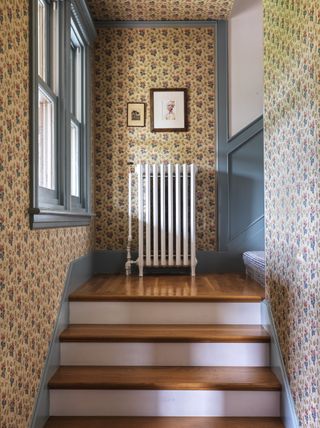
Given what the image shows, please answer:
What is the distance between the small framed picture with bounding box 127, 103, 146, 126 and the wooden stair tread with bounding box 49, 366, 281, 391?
2.30m

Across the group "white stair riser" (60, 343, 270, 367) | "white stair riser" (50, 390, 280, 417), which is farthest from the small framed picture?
"white stair riser" (50, 390, 280, 417)

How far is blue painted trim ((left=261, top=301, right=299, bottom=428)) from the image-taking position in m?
1.80

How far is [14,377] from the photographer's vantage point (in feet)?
5.05

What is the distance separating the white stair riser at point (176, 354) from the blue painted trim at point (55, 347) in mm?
127

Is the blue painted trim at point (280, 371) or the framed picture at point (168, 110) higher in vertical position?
the framed picture at point (168, 110)

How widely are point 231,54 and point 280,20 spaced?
68.6 inches

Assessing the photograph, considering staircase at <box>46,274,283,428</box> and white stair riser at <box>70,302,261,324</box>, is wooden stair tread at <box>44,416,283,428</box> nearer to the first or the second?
staircase at <box>46,274,283,428</box>

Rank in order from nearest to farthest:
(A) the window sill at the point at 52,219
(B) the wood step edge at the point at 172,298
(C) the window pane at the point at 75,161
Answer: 1. (A) the window sill at the point at 52,219
2. (B) the wood step edge at the point at 172,298
3. (C) the window pane at the point at 75,161

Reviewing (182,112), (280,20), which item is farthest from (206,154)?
(280,20)

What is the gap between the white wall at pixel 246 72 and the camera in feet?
11.9

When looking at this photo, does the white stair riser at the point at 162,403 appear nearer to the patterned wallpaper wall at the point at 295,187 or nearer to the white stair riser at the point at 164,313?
the patterned wallpaper wall at the point at 295,187

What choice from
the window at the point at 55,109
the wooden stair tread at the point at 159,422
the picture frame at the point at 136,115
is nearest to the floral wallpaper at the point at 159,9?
the window at the point at 55,109

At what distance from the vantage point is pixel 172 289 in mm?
2705

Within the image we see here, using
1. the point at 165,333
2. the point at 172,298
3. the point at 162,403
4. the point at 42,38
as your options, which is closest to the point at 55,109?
the point at 42,38
